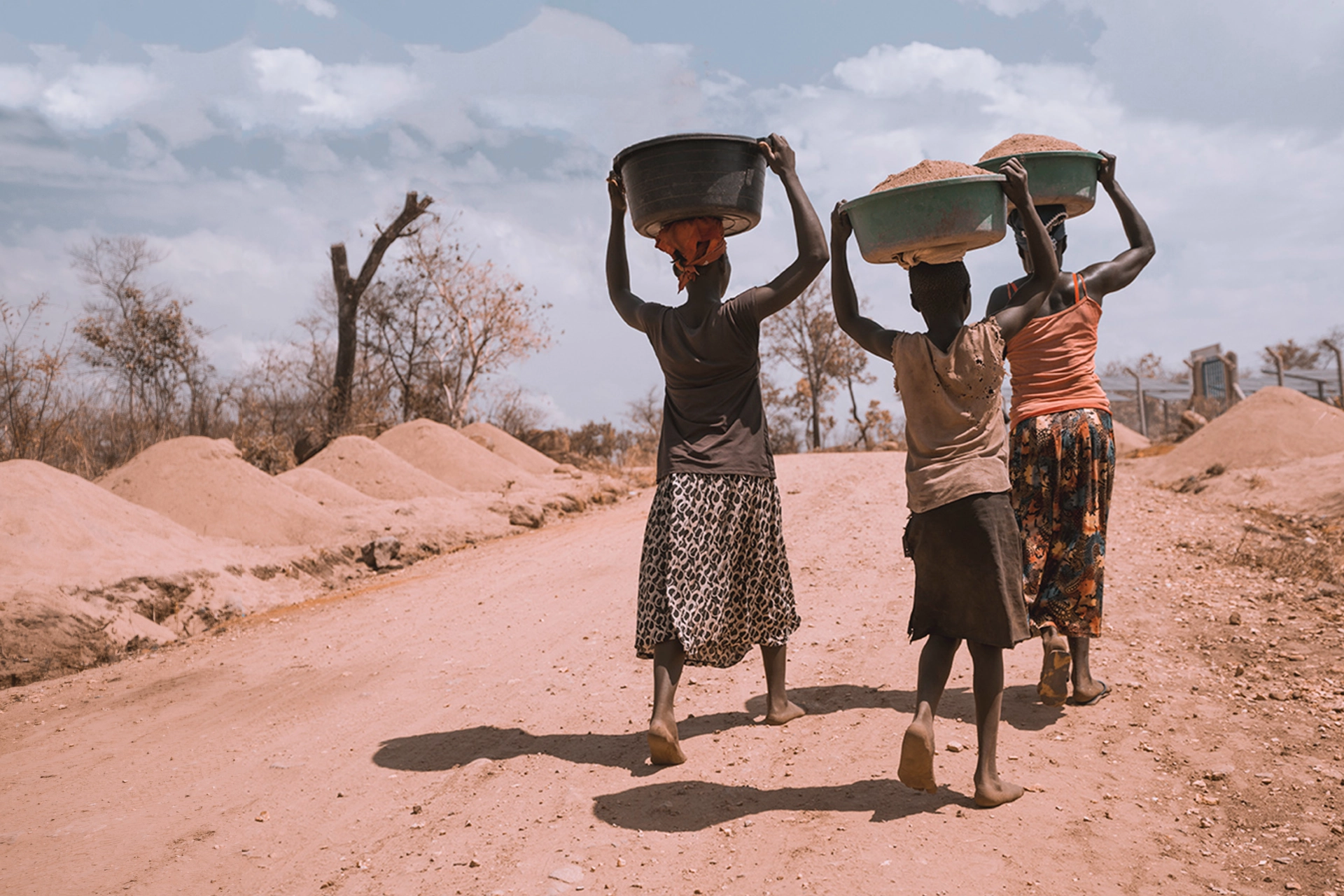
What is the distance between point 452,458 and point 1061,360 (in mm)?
11580

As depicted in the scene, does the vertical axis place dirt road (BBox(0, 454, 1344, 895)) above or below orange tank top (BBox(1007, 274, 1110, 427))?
below

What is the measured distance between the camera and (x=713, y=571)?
10.9ft

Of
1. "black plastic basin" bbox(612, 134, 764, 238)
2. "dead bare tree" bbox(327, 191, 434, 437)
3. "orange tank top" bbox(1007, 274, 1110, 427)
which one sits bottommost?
"orange tank top" bbox(1007, 274, 1110, 427)

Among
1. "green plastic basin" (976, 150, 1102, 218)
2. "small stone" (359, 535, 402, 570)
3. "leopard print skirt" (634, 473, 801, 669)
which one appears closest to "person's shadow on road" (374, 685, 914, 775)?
"leopard print skirt" (634, 473, 801, 669)

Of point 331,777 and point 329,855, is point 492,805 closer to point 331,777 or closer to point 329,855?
point 329,855

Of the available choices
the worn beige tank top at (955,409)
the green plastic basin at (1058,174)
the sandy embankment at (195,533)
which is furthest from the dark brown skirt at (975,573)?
the sandy embankment at (195,533)

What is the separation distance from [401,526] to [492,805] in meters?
6.78

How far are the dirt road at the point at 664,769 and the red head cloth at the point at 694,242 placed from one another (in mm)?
1696

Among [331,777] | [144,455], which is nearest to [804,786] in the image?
[331,777]

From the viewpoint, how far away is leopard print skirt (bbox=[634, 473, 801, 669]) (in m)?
3.26

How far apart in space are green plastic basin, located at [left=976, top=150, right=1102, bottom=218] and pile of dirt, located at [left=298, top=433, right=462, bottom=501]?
357 inches

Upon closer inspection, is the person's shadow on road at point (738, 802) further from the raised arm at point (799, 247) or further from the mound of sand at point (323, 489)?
the mound of sand at point (323, 489)

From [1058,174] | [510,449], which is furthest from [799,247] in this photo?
[510,449]

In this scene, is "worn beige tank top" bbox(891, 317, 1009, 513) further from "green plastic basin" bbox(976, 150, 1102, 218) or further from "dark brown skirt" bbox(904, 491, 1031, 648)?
"green plastic basin" bbox(976, 150, 1102, 218)
